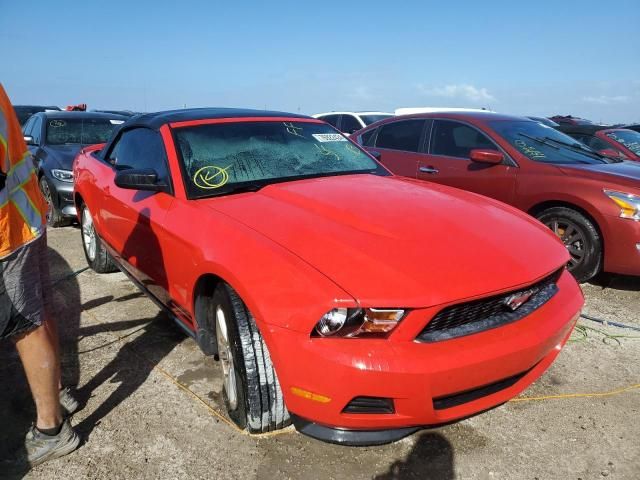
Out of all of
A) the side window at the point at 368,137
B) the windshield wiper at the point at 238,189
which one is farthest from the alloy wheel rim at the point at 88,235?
the side window at the point at 368,137

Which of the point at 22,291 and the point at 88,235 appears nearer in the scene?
the point at 22,291

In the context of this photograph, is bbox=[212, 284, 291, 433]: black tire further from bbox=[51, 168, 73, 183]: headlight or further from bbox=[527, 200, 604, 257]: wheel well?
bbox=[51, 168, 73, 183]: headlight

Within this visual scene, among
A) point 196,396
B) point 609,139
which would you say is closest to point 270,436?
point 196,396

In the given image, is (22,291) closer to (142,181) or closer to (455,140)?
(142,181)

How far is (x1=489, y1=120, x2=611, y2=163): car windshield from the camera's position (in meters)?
4.72

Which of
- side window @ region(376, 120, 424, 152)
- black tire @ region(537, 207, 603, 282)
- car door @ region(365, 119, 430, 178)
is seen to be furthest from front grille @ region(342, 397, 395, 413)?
side window @ region(376, 120, 424, 152)

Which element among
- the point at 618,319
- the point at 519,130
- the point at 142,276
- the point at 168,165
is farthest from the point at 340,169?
the point at 519,130

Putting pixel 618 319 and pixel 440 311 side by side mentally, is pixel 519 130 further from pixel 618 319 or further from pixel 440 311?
pixel 440 311

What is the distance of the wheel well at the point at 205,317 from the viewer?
2.44 meters

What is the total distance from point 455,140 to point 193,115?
3.05 metres

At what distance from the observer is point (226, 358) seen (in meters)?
2.39

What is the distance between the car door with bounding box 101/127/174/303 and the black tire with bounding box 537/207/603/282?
10.8 ft

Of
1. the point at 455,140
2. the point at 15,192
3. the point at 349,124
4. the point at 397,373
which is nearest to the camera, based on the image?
the point at 397,373

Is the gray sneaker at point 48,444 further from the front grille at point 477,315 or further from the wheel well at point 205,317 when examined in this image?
the front grille at point 477,315
